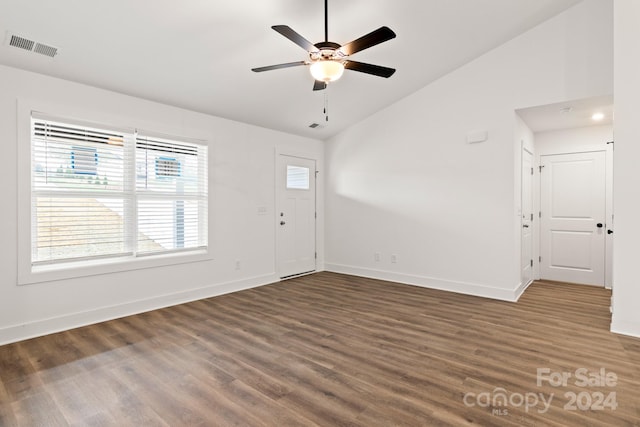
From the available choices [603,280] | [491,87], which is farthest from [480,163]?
[603,280]

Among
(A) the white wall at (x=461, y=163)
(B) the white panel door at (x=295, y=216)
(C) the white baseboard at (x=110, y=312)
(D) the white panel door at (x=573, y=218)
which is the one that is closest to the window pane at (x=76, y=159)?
(C) the white baseboard at (x=110, y=312)

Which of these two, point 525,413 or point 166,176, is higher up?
point 166,176

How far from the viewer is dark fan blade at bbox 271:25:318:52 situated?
2.25 meters

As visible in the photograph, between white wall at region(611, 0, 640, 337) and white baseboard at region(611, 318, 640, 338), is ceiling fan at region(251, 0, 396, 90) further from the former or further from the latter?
white baseboard at region(611, 318, 640, 338)

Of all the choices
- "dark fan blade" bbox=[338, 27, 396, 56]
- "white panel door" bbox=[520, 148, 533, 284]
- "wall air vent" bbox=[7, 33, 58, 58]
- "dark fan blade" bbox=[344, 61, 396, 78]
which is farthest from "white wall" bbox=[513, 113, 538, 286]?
"wall air vent" bbox=[7, 33, 58, 58]

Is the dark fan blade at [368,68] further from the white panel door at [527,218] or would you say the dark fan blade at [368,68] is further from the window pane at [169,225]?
the white panel door at [527,218]

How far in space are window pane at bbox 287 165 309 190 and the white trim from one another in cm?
466

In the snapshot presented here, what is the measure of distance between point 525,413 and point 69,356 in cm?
351

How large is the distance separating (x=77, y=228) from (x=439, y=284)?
481 cm

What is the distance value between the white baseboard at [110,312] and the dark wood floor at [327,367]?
0.13 meters

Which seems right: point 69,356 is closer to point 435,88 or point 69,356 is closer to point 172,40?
point 172,40

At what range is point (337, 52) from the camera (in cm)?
261

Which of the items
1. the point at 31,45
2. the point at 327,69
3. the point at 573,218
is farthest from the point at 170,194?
the point at 573,218

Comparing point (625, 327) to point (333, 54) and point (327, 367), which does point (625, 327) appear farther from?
point (333, 54)
